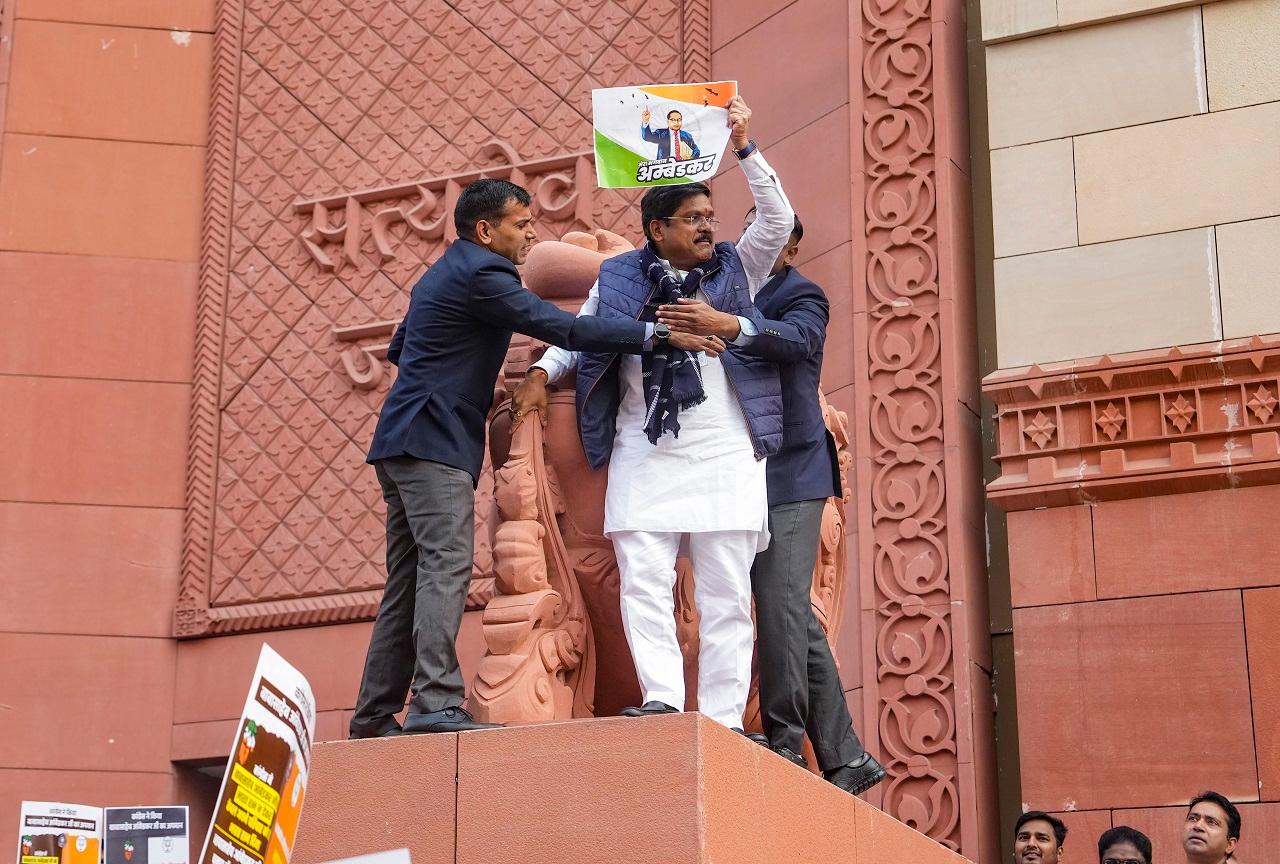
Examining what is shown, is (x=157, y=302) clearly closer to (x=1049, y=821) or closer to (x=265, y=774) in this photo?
(x=1049, y=821)

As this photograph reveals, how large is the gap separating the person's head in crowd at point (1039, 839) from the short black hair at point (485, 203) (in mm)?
2828

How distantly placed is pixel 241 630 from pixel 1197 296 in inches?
215

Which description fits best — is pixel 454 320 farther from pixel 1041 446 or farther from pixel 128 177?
pixel 128 177

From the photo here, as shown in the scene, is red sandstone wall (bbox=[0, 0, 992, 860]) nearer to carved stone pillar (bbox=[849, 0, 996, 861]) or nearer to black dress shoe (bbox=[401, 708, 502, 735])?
carved stone pillar (bbox=[849, 0, 996, 861])

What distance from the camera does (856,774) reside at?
6.23 metres

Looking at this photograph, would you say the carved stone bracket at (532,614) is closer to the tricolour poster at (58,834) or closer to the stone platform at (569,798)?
the stone platform at (569,798)

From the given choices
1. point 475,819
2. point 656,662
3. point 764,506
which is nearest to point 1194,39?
point 764,506

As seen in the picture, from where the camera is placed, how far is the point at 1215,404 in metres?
8.63

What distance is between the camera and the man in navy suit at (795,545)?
5.98 m

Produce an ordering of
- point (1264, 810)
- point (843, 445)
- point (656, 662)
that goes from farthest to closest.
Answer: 1. point (1264, 810)
2. point (843, 445)
3. point (656, 662)

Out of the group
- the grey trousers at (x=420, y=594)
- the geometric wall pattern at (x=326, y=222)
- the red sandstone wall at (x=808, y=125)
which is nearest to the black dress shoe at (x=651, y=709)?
the grey trousers at (x=420, y=594)

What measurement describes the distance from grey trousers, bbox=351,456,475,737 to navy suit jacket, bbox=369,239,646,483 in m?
0.08

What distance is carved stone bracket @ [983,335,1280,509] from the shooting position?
8.53m

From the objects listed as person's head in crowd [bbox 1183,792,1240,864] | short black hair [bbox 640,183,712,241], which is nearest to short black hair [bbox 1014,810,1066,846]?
person's head in crowd [bbox 1183,792,1240,864]
